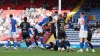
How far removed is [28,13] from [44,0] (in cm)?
395

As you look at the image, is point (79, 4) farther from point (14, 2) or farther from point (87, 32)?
point (87, 32)

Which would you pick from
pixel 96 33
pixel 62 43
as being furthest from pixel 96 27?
pixel 62 43

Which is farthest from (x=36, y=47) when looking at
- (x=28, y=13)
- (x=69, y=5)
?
(x=69, y=5)

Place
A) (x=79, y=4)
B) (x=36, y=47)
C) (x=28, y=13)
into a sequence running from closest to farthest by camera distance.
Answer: (x=36, y=47) → (x=28, y=13) → (x=79, y=4)

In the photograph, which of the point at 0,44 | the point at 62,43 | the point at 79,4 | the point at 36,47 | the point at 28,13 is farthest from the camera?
the point at 79,4

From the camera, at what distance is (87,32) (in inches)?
786

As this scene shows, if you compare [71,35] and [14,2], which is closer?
[71,35]

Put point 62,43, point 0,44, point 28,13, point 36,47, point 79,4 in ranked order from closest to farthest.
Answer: point 62,43
point 36,47
point 0,44
point 28,13
point 79,4

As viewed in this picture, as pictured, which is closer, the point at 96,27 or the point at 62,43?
the point at 62,43

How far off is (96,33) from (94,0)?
6655 mm

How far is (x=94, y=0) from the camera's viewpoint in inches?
1297

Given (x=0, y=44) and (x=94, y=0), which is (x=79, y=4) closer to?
(x=94, y=0)

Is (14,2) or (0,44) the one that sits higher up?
(14,2)

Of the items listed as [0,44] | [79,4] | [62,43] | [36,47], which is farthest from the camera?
[79,4]
